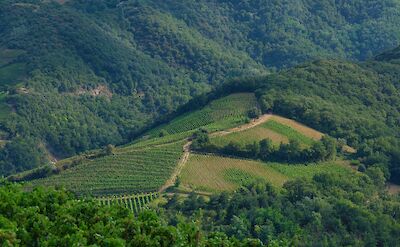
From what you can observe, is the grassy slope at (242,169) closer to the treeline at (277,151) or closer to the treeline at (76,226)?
the treeline at (277,151)

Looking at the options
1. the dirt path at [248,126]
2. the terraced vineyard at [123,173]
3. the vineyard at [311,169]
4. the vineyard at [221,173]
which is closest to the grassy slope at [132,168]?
the terraced vineyard at [123,173]

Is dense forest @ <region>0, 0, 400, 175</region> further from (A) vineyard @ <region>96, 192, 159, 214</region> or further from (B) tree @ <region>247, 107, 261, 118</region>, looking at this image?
(A) vineyard @ <region>96, 192, 159, 214</region>

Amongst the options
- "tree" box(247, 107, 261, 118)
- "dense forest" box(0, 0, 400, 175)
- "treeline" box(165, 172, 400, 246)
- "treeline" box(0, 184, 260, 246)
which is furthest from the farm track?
"treeline" box(0, 184, 260, 246)

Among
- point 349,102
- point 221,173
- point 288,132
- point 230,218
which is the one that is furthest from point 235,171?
point 349,102

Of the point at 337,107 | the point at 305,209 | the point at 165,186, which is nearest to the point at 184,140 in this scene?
the point at 165,186

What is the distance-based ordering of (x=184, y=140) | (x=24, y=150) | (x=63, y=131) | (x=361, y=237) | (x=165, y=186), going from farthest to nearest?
(x=63, y=131) < (x=24, y=150) < (x=184, y=140) < (x=165, y=186) < (x=361, y=237)

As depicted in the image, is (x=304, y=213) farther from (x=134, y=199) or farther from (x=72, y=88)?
(x=72, y=88)

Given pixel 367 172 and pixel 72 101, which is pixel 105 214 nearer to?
pixel 367 172
